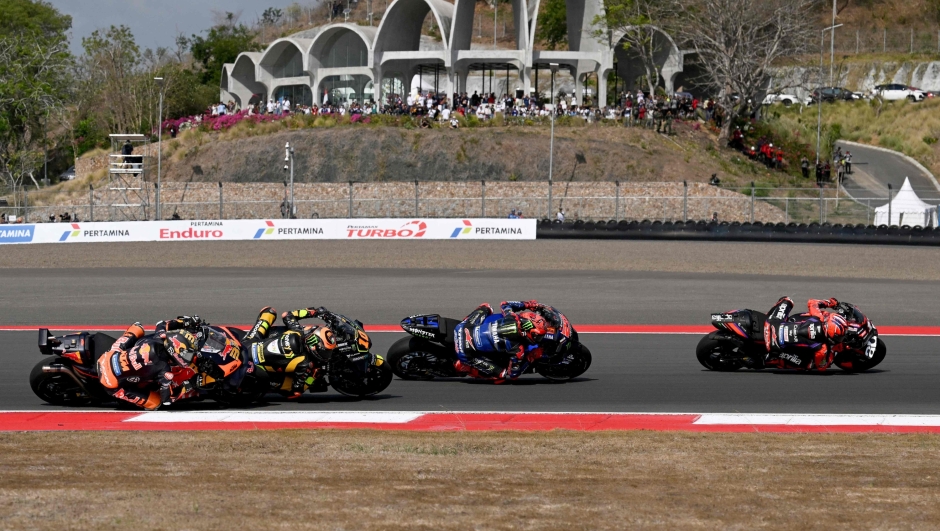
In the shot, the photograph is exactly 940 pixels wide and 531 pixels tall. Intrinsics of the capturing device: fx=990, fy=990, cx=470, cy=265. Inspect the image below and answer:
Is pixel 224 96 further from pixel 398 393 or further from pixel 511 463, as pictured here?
pixel 511 463

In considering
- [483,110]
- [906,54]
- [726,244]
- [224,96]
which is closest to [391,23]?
[483,110]

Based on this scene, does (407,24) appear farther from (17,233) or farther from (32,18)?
(32,18)

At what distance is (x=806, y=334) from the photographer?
13750 millimetres

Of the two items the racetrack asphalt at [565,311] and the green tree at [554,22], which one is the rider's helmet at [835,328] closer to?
the racetrack asphalt at [565,311]

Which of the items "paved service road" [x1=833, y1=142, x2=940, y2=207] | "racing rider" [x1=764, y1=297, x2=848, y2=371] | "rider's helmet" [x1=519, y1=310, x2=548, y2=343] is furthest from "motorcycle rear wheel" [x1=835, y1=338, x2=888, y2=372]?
"paved service road" [x1=833, y1=142, x2=940, y2=207]

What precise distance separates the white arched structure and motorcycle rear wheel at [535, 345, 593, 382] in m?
40.8

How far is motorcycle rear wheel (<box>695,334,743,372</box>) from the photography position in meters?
14.2

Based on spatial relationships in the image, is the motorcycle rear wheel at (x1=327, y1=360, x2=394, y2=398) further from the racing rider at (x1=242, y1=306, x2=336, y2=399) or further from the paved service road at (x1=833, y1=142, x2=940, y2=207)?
the paved service road at (x1=833, y1=142, x2=940, y2=207)

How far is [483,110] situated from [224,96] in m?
26.1

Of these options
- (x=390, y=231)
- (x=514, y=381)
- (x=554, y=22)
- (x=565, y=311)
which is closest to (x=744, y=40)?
(x=390, y=231)

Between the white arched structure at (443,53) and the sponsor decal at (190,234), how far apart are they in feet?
83.5

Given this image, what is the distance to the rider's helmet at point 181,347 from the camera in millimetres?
11195

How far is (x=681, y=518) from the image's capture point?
6.83 metres

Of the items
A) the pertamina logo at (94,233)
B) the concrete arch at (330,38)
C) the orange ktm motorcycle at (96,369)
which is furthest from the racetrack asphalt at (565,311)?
the concrete arch at (330,38)
